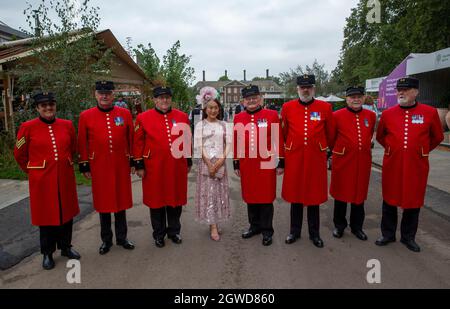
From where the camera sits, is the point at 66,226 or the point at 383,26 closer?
the point at 66,226

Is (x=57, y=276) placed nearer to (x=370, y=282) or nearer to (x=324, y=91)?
(x=370, y=282)

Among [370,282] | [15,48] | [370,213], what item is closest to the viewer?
[370,282]

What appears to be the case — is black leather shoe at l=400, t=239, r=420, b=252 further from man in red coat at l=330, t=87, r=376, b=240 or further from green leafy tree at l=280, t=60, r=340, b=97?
green leafy tree at l=280, t=60, r=340, b=97

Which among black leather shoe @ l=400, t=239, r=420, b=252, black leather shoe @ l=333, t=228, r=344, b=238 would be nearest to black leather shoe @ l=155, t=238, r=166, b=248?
black leather shoe @ l=333, t=228, r=344, b=238

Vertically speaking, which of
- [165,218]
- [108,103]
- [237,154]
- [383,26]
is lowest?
[165,218]

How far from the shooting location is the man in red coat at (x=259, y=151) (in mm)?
4316

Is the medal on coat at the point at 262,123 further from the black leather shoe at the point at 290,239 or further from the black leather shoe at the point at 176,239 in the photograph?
the black leather shoe at the point at 176,239

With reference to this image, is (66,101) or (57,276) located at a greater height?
(66,101)

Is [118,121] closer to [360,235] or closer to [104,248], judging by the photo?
[104,248]

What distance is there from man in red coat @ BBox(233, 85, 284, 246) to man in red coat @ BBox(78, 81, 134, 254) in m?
1.42

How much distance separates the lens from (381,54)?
33.5m

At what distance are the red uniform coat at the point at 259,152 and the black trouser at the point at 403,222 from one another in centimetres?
141

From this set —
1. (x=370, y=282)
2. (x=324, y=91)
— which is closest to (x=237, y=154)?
(x=370, y=282)
